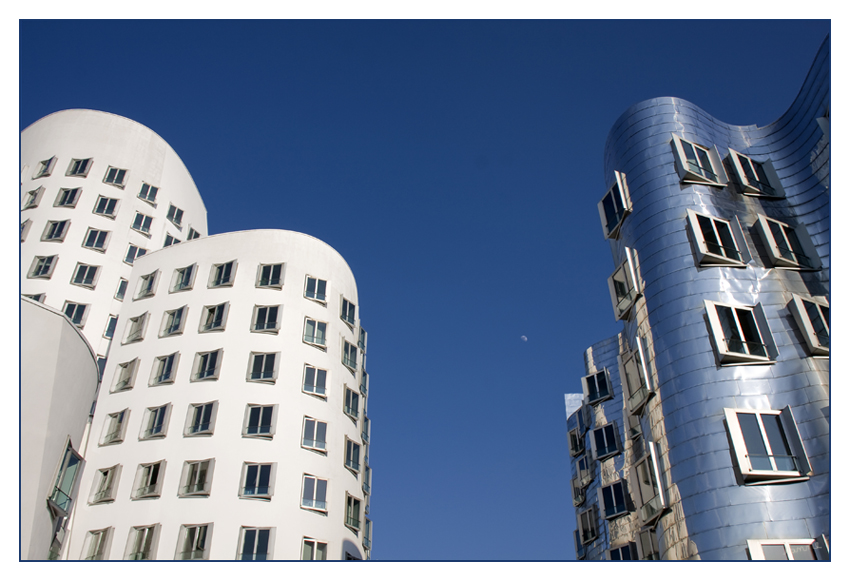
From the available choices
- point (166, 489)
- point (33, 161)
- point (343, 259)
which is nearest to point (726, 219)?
point (343, 259)

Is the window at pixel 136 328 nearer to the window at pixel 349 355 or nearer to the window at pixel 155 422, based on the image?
the window at pixel 155 422

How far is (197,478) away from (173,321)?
9766mm

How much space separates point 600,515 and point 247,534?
19643 mm

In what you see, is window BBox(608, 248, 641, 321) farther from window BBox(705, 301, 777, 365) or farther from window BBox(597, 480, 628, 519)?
window BBox(597, 480, 628, 519)

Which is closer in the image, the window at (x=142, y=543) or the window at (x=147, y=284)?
the window at (x=142, y=543)

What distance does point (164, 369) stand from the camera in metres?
35.2

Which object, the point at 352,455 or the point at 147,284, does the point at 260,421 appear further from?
the point at 147,284

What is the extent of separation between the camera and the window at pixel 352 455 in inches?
1404

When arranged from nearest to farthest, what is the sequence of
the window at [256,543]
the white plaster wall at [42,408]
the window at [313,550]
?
the white plaster wall at [42,408] → the window at [256,543] → the window at [313,550]

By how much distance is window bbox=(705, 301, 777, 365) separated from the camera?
22000mm

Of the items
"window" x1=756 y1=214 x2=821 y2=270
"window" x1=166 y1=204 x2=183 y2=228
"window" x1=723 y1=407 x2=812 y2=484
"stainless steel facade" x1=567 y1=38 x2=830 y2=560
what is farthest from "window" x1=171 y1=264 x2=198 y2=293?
"window" x1=756 y1=214 x2=821 y2=270

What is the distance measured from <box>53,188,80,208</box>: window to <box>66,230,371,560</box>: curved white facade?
9.14m

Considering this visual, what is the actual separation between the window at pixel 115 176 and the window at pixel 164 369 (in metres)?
18.8

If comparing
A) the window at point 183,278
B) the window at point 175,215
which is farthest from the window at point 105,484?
the window at point 175,215
